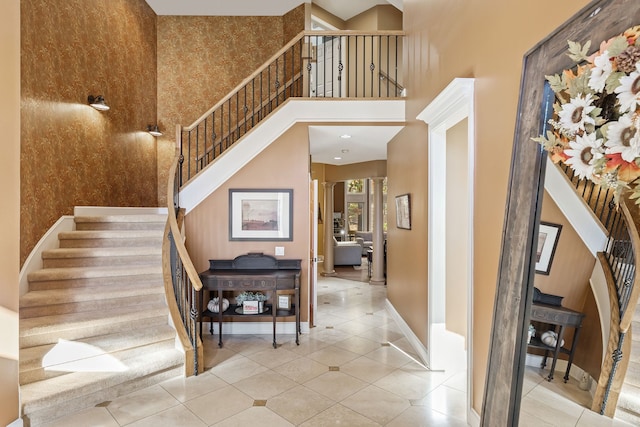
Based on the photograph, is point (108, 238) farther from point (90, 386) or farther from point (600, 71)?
point (600, 71)

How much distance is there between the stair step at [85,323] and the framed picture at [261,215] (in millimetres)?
1336

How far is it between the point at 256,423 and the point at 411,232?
2625mm

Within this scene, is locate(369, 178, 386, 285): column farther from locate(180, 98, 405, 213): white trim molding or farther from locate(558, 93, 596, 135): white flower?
locate(558, 93, 596, 135): white flower

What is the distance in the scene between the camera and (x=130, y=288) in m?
3.79

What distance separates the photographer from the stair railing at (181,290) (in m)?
3.29

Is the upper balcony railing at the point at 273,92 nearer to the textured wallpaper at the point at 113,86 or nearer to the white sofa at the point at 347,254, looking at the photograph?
the textured wallpaper at the point at 113,86

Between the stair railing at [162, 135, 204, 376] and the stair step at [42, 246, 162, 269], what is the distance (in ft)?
1.92

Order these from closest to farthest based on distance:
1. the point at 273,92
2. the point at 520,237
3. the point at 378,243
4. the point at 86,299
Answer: the point at 520,237 < the point at 86,299 < the point at 273,92 < the point at 378,243

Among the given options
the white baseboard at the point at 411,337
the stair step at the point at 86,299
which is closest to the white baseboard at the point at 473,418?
the white baseboard at the point at 411,337

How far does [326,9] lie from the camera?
275 inches

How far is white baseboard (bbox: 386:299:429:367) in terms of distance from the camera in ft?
11.6

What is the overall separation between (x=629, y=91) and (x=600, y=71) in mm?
155

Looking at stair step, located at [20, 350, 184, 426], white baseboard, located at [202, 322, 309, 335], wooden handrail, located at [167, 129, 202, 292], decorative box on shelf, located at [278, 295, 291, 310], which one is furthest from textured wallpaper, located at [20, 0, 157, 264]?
decorative box on shelf, located at [278, 295, 291, 310]

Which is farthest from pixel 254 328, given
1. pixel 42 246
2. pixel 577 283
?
pixel 577 283
